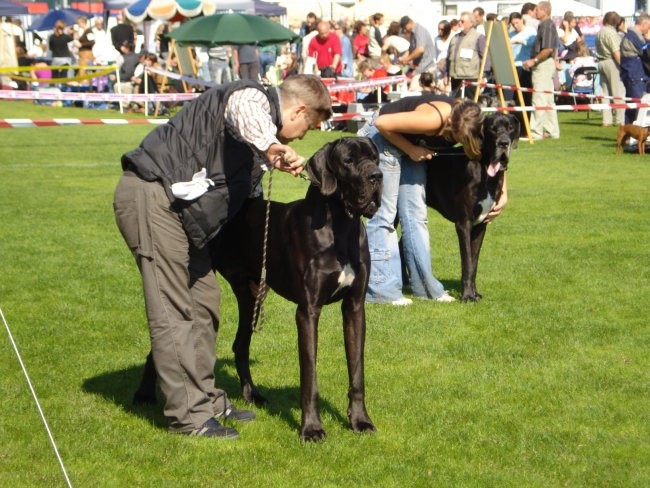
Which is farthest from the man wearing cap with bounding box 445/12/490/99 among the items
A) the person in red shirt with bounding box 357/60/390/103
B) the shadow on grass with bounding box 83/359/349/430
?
the shadow on grass with bounding box 83/359/349/430

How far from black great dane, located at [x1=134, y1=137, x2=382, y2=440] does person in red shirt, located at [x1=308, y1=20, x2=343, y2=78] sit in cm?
1909

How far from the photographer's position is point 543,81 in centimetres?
2027

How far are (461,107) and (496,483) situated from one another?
134 inches

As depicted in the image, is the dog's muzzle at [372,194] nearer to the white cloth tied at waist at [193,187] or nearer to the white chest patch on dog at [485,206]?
the white cloth tied at waist at [193,187]

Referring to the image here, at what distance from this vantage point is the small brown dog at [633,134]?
57.2 feet

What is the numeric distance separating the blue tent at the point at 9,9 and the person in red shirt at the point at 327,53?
20.0 metres

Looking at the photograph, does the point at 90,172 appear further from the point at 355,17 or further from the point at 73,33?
the point at 73,33

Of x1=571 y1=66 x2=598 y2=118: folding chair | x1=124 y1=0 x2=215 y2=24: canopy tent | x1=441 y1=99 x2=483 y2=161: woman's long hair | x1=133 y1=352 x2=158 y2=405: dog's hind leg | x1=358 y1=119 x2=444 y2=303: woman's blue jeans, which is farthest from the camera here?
x1=124 y1=0 x2=215 y2=24: canopy tent

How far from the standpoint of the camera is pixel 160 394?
604cm

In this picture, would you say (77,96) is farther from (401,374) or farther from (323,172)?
(323,172)

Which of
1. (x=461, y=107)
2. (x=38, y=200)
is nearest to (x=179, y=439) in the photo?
(x=461, y=107)

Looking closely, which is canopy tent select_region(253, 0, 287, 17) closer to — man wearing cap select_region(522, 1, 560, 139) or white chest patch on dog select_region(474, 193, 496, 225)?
man wearing cap select_region(522, 1, 560, 139)

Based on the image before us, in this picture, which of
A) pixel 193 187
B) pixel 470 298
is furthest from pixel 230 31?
pixel 193 187

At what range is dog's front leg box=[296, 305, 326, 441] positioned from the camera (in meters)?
5.07
